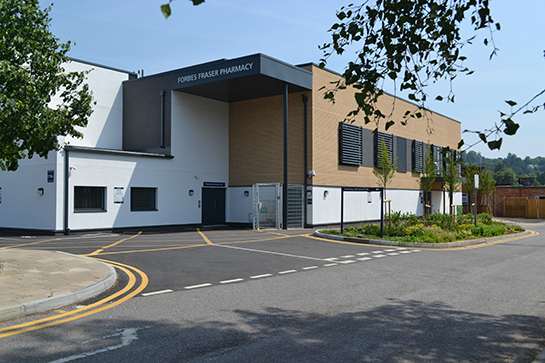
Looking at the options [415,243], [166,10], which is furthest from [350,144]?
[166,10]

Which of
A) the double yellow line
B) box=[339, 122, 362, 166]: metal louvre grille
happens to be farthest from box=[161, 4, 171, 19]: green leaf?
box=[339, 122, 362, 166]: metal louvre grille

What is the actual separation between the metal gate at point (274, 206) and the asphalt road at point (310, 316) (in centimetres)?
1188

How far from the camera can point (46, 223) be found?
67.3ft

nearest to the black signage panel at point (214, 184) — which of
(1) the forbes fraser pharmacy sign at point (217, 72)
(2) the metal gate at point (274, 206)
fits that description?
(2) the metal gate at point (274, 206)

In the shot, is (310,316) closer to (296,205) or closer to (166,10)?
(166,10)

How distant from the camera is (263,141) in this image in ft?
87.4

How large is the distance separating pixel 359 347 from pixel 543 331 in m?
2.69

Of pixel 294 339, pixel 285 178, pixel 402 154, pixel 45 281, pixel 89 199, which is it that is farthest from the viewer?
pixel 402 154

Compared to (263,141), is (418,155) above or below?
above

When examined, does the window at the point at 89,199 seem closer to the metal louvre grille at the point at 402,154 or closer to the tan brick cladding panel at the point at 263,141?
the tan brick cladding panel at the point at 263,141

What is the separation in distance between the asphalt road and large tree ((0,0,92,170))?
152 inches

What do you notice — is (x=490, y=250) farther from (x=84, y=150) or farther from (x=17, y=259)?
(x=84, y=150)

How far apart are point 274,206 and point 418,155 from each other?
17071 mm

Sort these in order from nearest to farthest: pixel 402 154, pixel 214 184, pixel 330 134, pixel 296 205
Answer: pixel 296 205 → pixel 330 134 → pixel 214 184 → pixel 402 154
